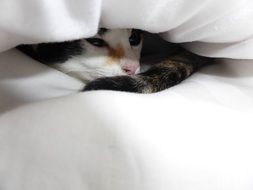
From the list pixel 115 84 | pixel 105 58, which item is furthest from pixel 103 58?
pixel 115 84

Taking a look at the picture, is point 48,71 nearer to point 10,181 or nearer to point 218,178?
point 10,181

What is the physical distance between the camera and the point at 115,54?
2.45 ft

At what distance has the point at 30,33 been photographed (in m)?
0.48

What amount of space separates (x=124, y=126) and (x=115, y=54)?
0.29m

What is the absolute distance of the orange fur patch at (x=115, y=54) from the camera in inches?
28.9

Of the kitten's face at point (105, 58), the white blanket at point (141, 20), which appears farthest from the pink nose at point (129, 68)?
the white blanket at point (141, 20)

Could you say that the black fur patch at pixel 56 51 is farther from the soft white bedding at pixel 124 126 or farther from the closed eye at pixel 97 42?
the soft white bedding at pixel 124 126

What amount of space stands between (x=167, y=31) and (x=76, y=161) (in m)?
0.25

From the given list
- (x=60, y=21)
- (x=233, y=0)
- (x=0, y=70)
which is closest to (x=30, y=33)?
(x=60, y=21)

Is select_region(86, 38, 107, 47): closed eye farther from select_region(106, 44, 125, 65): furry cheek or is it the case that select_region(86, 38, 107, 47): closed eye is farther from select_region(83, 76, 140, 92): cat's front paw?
select_region(83, 76, 140, 92): cat's front paw

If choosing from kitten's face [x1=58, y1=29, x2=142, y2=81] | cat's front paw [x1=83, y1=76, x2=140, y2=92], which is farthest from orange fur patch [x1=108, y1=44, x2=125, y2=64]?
cat's front paw [x1=83, y1=76, x2=140, y2=92]

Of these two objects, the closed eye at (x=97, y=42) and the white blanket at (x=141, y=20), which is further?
the closed eye at (x=97, y=42)

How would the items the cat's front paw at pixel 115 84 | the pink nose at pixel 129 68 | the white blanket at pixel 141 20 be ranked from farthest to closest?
1. the pink nose at pixel 129 68
2. the cat's front paw at pixel 115 84
3. the white blanket at pixel 141 20

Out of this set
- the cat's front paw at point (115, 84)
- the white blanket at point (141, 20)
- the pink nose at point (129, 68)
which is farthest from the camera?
the pink nose at point (129, 68)
